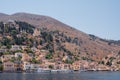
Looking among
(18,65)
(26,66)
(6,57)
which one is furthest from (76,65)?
(6,57)

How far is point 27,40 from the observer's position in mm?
165375

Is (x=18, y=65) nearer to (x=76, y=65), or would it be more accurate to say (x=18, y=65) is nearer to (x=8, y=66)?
(x=8, y=66)

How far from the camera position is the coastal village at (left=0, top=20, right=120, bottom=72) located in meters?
140

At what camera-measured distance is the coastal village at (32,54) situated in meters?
140

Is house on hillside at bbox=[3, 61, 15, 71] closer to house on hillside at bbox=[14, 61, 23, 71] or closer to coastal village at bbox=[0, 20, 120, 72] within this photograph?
coastal village at bbox=[0, 20, 120, 72]

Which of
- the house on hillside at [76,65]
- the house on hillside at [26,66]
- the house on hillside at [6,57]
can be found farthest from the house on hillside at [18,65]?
the house on hillside at [76,65]

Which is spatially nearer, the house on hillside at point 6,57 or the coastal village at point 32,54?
the house on hillside at point 6,57

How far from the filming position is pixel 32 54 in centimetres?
15312

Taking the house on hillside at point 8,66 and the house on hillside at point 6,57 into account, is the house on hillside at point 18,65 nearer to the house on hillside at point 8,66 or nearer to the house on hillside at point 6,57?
the house on hillside at point 8,66

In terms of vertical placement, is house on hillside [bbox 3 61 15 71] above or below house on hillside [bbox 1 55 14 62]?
below

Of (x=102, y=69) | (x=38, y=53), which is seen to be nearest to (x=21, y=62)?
(x=38, y=53)

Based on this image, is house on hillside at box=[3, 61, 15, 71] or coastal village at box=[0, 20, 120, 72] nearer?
house on hillside at box=[3, 61, 15, 71]

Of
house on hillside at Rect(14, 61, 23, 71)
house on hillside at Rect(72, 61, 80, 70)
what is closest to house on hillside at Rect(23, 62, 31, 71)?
house on hillside at Rect(14, 61, 23, 71)

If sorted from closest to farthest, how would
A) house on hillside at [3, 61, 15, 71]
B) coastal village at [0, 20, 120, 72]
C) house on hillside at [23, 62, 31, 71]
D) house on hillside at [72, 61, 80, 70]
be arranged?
house on hillside at [3, 61, 15, 71] → house on hillside at [23, 62, 31, 71] → coastal village at [0, 20, 120, 72] → house on hillside at [72, 61, 80, 70]
